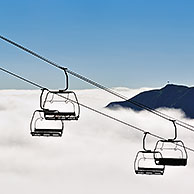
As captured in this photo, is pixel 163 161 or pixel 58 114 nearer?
pixel 58 114

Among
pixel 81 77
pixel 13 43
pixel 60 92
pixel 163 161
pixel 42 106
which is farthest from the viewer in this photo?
pixel 163 161

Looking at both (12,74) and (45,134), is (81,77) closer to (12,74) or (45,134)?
(12,74)

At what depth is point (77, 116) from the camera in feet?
63.4

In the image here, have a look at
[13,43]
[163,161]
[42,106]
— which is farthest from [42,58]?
[163,161]

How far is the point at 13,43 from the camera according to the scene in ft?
49.8

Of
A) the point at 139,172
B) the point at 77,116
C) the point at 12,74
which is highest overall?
the point at 12,74

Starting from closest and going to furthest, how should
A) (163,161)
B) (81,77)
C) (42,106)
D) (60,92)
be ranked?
1. (81,77)
2. (60,92)
3. (42,106)
4. (163,161)

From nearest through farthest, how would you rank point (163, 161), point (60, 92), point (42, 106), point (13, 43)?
1. point (13, 43)
2. point (60, 92)
3. point (42, 106)
4. point (163, 161)

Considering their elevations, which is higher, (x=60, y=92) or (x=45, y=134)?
(x=60, y=92)

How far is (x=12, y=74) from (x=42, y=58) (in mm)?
2785

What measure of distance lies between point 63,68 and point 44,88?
1333 millimetres

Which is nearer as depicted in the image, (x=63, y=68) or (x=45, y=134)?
(x=63, y=68)

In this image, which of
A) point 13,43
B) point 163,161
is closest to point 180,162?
point 163,161

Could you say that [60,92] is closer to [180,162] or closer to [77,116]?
[77,116]
